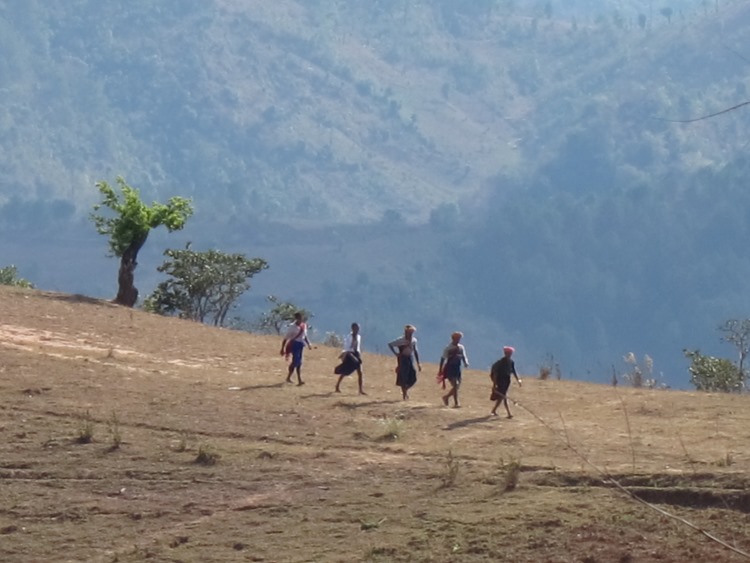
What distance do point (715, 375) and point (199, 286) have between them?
17.4m

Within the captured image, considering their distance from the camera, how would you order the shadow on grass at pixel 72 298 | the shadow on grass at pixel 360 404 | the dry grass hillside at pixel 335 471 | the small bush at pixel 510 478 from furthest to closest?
the shadow on grass at pixel 72 298
the shadow on grass at pixel 360 404
the small bush at pixel 510 478
the dry grass hillside at pixel 335 471

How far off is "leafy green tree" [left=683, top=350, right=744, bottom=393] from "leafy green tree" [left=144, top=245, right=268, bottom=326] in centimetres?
1575

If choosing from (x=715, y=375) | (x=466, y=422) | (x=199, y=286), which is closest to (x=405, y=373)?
(x=466, y=422)

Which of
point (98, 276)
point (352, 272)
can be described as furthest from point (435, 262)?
point (98, 276)

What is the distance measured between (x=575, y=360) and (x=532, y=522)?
154 metres

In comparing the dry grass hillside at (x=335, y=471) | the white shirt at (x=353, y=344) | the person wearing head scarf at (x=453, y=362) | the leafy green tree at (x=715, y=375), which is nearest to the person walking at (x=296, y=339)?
the dry grass hillside at (x=335, y=471)

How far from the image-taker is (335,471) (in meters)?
16.6

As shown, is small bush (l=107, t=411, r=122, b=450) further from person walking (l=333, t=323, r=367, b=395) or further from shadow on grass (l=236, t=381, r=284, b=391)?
person walking (l=333, t=323, r=367, b=395)

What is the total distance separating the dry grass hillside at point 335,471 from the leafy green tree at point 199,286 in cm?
1922

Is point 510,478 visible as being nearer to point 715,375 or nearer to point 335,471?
point 335,471

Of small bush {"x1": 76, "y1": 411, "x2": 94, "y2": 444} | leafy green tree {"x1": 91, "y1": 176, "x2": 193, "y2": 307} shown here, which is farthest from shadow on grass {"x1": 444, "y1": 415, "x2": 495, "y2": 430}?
leafy green tree {"x1": 91, "y1": 176, "x2": 193, "y2": 307}

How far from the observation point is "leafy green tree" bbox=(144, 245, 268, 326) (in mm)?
45312

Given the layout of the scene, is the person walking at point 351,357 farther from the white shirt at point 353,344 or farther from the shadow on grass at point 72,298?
the shadow on grass at point 72,298

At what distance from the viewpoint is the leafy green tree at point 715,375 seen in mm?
36156
